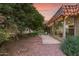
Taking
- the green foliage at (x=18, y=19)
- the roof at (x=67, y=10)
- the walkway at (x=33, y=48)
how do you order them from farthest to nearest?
the walkway at (x=33, y=48) < the green foliage at (x=18, y=19) < the roof at (x=67, y=10)

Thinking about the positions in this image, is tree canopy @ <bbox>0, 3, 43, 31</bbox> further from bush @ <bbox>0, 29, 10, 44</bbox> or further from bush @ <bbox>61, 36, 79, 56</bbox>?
bush @ <bbox>61, 36, 79, 56</bbox>

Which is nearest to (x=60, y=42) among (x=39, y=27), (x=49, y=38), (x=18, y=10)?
(x=49, y=38)

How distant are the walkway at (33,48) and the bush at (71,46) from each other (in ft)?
0.35

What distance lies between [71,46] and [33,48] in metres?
0.68

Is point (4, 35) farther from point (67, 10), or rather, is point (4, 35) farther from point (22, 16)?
point (67, 10)

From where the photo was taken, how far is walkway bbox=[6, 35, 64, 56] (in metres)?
3.76

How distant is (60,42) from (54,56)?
29cm

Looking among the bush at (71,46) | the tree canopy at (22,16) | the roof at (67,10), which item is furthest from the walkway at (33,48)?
the roof at (67,10)

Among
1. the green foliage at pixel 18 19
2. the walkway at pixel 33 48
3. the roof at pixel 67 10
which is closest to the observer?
the roof at pixel 67 10

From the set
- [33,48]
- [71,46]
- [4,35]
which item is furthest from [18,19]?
[71,46]

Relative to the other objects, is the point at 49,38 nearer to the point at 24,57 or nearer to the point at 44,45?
the point at 44,45

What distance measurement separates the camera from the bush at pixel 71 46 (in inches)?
146

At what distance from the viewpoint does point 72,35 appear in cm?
374

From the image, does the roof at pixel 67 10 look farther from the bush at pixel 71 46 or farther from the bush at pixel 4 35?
the bush at pixel 4 35
